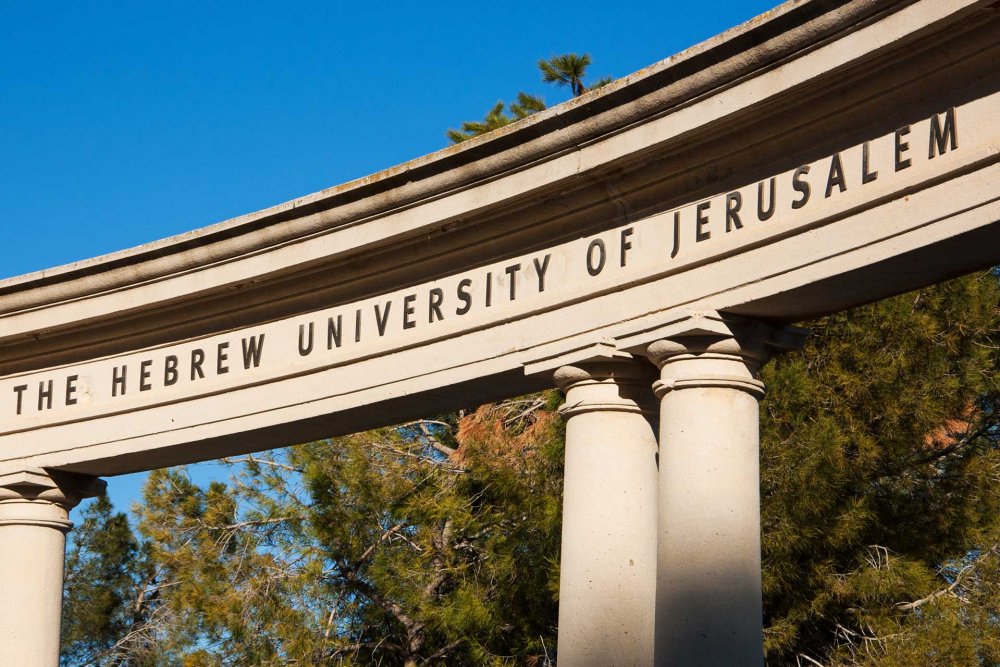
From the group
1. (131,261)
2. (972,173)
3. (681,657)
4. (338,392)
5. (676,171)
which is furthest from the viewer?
(131,261)

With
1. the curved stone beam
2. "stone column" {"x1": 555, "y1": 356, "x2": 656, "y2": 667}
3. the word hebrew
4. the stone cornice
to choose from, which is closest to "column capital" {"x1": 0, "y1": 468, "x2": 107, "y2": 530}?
the curved stone beam

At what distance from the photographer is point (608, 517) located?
1805 cm

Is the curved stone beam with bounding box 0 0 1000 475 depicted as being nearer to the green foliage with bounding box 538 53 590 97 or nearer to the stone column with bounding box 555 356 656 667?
the stone column with bounding box 555 356 656 667

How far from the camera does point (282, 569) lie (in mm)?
39625

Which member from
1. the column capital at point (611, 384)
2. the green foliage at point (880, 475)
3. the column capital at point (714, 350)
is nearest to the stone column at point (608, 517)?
the column capital at point (611, 384)

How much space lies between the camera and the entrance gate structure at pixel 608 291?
15703mm

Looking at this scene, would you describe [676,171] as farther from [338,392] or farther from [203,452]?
[203,452]

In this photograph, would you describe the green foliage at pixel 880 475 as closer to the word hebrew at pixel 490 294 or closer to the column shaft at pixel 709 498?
the word hebrew at pixel 490 294

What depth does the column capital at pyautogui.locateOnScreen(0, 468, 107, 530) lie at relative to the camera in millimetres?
23516

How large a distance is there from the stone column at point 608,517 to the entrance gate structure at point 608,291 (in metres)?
0.03

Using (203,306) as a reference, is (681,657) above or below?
below

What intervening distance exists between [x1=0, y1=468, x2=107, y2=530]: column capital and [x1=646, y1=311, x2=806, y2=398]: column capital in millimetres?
Result: 10625

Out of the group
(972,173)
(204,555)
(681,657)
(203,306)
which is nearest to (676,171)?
(972,173)

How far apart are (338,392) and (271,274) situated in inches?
76.1
